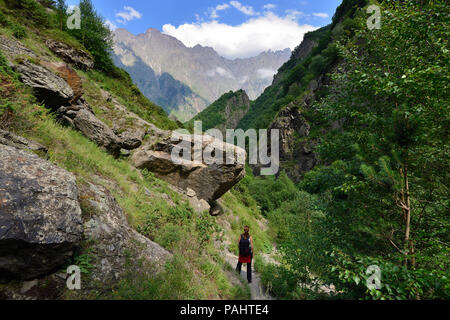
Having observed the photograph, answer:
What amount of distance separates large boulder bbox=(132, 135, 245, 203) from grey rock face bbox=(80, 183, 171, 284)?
6118 mm

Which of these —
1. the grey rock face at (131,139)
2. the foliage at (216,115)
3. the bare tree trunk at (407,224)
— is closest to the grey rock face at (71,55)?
the grey rock face at (131,139)

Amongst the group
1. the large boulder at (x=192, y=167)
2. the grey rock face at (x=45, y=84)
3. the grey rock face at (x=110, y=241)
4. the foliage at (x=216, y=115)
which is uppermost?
the foliage at (x=216, y=115)

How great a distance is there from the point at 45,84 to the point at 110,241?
8019mm

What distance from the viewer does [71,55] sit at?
16.3m

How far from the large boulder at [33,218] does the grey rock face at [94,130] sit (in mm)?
6158

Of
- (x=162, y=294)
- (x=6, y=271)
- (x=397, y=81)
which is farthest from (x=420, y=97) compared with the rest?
(x=6, y=271)

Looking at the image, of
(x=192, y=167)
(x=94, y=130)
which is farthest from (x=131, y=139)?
(x=192, y=167)

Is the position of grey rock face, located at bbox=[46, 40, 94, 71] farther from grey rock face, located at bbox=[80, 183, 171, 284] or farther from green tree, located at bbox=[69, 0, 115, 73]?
grey rock face, located at bbox=[80, 183, 171, 284]

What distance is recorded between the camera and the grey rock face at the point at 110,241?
404 centimetres

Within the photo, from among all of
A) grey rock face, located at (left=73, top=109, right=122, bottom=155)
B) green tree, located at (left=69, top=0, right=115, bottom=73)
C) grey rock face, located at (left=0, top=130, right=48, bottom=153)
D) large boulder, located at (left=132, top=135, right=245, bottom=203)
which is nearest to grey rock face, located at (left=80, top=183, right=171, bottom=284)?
grey rock face, located at (left=0, top=130, right=48, bottom=153)

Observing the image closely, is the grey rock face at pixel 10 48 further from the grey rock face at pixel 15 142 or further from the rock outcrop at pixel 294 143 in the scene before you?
the rock outcrop at pixel 294 143

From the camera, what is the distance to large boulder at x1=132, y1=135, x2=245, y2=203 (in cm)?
1163

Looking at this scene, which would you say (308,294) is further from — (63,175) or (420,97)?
(63,175)

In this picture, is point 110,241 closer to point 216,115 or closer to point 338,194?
point 338,194
